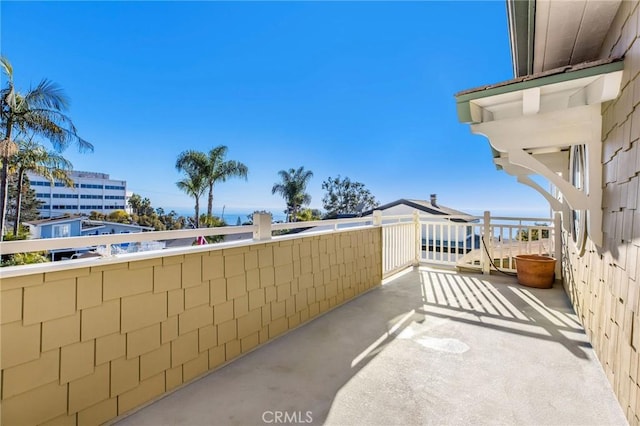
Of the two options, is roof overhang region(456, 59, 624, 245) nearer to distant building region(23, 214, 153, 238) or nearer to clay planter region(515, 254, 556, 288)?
clay planter region(515, 254, 556, 288)

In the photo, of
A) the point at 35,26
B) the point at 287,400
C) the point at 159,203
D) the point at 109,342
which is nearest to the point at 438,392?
the point at 287,400

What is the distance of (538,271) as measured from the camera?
4.23 m

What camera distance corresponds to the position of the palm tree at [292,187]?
76.0ft

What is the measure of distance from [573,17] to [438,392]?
2652 millimetres

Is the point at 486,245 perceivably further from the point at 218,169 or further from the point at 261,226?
the point at 218,169

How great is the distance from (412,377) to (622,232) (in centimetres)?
156

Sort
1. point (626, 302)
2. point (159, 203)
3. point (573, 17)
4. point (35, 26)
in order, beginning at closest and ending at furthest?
1. point (626, 302)
2. point (573, 17)
3. point (35, 26)
4. point (159, 203)

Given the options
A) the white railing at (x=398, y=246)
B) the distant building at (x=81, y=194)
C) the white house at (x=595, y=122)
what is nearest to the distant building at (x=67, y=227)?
the distant building at (x=81, y=194)

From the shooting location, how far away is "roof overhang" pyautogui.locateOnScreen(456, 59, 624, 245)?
176cm

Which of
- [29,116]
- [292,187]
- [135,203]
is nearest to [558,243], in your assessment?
[29,116]

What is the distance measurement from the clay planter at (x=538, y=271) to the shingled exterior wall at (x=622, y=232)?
2.17 metres

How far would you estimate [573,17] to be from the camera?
1.93 meters

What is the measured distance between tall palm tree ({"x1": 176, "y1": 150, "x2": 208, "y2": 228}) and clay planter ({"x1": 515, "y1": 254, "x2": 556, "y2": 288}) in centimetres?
1831

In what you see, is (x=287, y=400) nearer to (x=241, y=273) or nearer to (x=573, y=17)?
(x=241, y=273)
